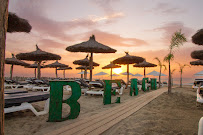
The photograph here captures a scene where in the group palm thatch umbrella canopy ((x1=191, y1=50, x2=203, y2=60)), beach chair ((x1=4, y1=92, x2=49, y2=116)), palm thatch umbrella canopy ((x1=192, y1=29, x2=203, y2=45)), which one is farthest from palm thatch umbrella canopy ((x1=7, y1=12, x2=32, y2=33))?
palm thatch umbrella canopy ((x1=191, y1=50, x2=203, y2=60))

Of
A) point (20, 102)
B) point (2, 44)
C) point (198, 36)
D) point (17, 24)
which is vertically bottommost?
point (20, 102)

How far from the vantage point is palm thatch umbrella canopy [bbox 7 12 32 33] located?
269 inches

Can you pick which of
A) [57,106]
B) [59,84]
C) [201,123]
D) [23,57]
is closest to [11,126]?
[57,106]

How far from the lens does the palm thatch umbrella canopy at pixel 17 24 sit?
6827 mm

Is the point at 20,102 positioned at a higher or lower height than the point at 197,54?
lower

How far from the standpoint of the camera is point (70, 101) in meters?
3.33

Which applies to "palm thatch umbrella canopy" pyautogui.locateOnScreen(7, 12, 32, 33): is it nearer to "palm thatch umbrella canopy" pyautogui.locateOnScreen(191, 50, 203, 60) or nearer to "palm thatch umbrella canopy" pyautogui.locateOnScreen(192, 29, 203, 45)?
"palm thatch umbrella canopy" pyautogui.locateOnScreen(192, 29, 203, 45)

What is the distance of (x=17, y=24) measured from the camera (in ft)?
23.8

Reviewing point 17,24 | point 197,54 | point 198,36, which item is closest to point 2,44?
point 17,24

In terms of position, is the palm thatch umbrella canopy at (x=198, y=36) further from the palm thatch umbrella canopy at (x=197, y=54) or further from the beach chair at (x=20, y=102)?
the beach chair at (x=20, y=102)

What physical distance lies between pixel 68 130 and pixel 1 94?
1500 mm

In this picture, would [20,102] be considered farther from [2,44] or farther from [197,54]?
[197,54]

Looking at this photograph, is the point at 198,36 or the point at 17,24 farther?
the point at 198,36

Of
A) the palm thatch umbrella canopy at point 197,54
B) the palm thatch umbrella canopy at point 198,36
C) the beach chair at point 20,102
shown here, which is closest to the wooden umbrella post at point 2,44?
the beach chair at point 20,102
